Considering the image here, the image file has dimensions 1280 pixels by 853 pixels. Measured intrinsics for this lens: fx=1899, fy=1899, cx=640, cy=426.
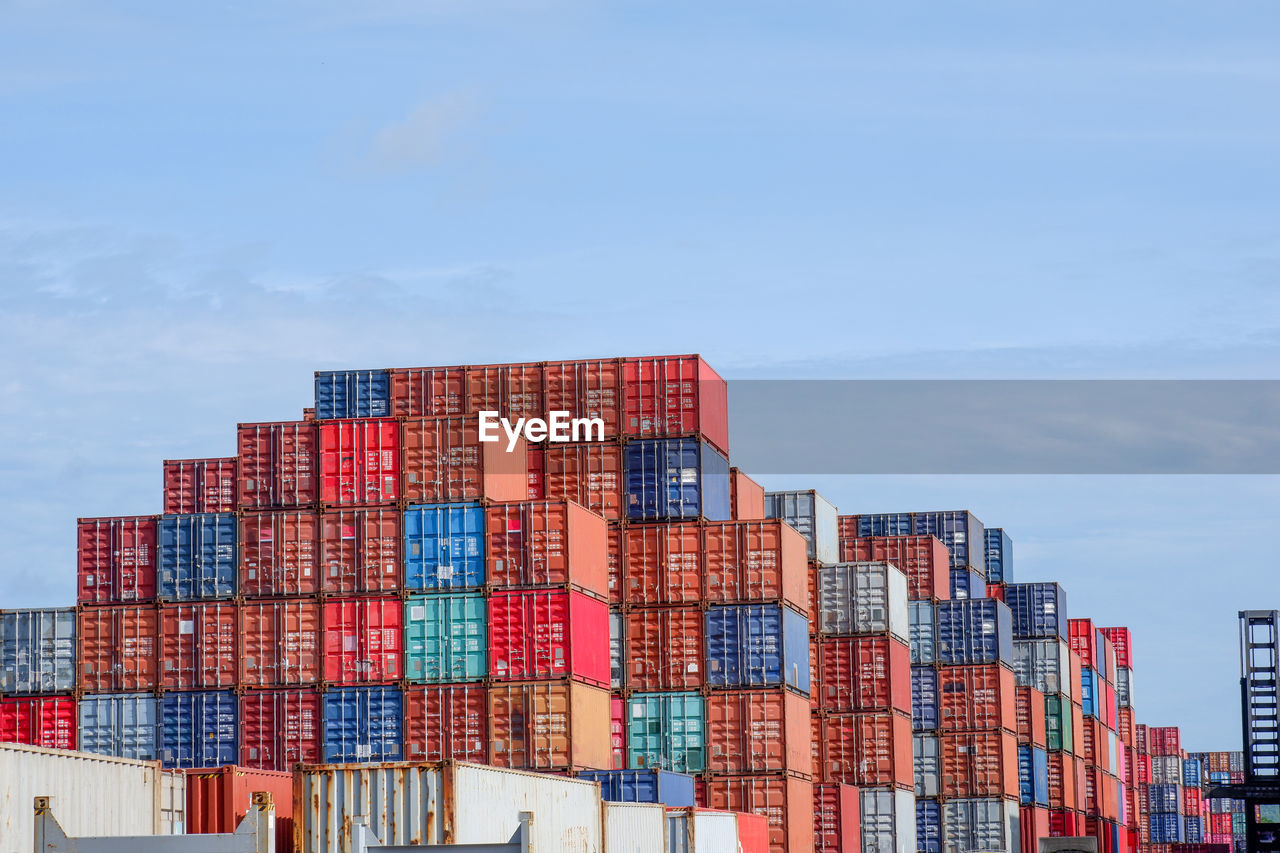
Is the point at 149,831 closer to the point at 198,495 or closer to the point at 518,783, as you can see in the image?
the point at 518,783

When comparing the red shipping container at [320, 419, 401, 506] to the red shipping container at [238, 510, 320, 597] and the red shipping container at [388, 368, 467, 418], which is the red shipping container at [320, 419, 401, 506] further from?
the red shipping container at [388, 368, 467, 418]

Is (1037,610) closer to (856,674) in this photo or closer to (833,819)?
(856,674)

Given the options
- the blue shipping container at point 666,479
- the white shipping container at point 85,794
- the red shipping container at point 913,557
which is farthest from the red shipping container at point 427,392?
the white shipping container at point 85,794

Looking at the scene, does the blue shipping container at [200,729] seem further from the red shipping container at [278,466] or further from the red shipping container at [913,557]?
the red shipping container at [913,557]

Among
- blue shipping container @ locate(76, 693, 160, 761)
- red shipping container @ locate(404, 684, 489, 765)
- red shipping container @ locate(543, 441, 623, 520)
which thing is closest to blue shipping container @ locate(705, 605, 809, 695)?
red shipping container @ locate(543, 441, 623, 520)

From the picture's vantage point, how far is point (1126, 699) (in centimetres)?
11775

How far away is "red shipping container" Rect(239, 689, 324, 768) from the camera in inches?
1750

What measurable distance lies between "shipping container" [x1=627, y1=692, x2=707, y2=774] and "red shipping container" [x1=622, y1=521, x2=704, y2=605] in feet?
8.41

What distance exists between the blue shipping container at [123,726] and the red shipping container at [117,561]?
254 centimetres

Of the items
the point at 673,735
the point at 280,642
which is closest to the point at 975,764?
the point at 673,735

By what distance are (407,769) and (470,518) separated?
876 inches

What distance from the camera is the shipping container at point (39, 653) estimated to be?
4644 centimetres

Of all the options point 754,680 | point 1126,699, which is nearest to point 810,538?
point 754,680

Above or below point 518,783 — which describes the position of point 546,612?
above
